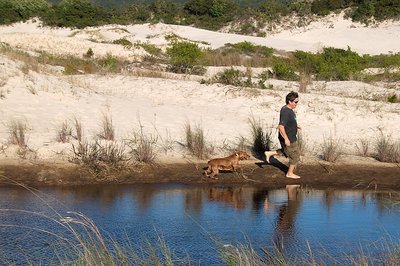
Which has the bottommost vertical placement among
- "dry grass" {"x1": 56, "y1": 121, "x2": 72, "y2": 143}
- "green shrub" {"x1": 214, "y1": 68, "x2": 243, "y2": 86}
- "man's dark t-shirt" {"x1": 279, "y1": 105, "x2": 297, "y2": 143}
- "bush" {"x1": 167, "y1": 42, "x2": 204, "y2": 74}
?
"dry grass" {"x1": 56, "y1": 121, "x2": 72, "y2": 143}

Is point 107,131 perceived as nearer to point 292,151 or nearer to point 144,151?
point 144,151

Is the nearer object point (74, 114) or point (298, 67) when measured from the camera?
point (74, 114)

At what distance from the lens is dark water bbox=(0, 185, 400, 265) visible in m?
8.70

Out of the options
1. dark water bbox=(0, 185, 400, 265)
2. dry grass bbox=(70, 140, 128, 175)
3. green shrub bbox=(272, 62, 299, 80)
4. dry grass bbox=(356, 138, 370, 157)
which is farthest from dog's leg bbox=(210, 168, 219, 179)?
green shrub bbox=(272, 62, 299, 80)

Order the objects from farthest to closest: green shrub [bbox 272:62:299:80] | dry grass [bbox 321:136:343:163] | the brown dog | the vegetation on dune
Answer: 1. the vegetation on dune
2. green shrub [bbox 272:62:299:80]
3. dry grass [bbox 321:136:343:163]
4. the brown dog

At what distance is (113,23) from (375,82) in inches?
1500

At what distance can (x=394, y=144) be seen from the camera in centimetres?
1521

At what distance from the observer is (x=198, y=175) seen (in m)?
13.7

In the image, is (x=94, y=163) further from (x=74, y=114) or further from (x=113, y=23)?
(x=113, y=23)

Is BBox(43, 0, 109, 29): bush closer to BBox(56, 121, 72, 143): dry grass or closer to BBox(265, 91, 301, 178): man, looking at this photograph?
BBox(56, 121, 72, 143): dry grass

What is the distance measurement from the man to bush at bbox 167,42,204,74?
14.1 meters

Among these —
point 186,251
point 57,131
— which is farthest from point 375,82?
point 186,251

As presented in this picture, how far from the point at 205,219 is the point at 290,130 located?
3448 mm

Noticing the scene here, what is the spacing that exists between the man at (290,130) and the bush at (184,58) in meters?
14.1
